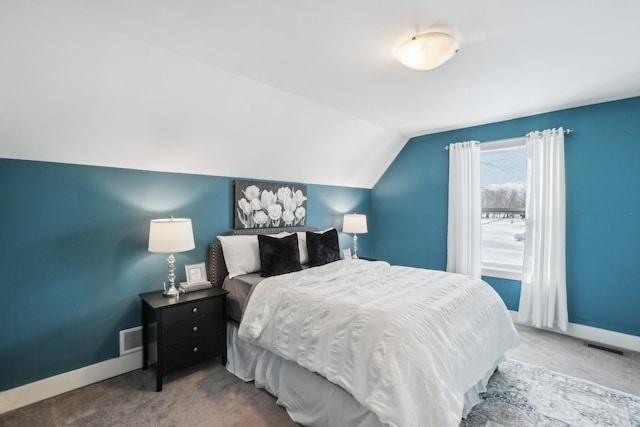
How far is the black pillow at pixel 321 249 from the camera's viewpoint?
3363mm

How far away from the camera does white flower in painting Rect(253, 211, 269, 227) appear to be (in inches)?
136

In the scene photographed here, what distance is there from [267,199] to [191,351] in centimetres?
178

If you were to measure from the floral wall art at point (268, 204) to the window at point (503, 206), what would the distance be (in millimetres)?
2474

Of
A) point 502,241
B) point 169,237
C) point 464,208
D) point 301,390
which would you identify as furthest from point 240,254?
point 502,241

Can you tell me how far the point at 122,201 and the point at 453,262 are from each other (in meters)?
3.94

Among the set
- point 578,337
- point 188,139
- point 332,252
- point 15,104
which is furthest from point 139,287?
point 578,337

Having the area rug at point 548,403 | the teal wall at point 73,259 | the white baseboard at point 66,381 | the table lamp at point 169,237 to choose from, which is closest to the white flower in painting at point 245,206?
the teal wall at point 73,259

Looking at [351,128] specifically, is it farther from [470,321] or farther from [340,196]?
[470,321]

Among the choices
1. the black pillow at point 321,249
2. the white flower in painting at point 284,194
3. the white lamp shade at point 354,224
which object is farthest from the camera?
the white lamp shade at point 354,224

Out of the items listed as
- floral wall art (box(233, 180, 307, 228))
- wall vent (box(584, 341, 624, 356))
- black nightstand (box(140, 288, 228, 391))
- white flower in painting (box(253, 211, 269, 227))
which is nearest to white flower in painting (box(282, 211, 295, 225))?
floral wall art (box(233, 180, 307, 228))

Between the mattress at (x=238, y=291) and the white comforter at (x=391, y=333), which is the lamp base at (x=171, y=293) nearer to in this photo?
the mattress at (x=238, y=291)

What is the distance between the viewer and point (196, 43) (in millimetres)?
1982

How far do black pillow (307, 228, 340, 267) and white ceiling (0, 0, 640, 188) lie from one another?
1072 millimetres

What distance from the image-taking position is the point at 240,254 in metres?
2.96
